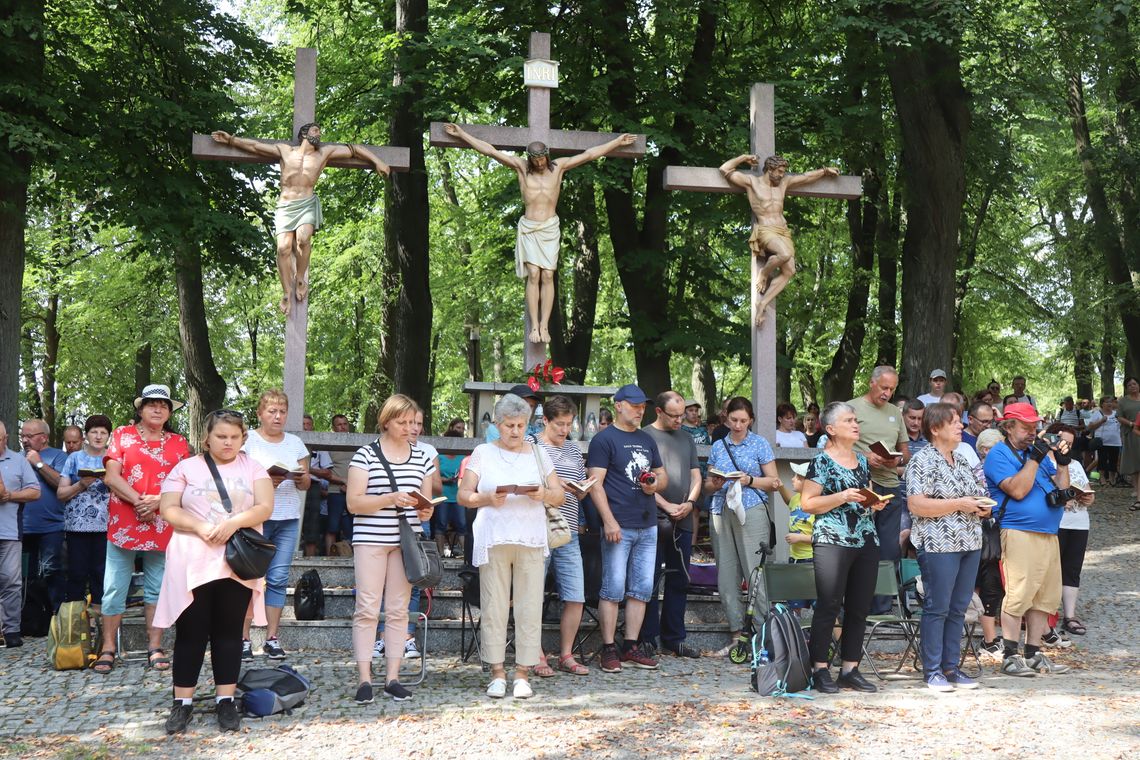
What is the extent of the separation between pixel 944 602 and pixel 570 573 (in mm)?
2309

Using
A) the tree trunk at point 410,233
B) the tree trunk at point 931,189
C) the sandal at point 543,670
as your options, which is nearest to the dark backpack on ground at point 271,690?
the sandal at point 543,670

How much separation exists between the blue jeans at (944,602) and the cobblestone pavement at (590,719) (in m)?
0.26

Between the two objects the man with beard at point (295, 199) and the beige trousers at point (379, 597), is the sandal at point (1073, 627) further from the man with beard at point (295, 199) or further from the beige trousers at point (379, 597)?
the man with beard at point (295, 199)

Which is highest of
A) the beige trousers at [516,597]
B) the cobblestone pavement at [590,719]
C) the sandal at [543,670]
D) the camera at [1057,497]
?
the camera at [1057,497]

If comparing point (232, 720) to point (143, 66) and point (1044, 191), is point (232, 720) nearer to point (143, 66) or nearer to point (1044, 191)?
point (143, 66)

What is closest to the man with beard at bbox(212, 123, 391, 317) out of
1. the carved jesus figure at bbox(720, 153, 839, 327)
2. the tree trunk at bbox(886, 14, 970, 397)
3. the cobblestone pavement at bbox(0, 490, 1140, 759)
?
the carved jesus figure at bbox(720, 153, 839, 327)

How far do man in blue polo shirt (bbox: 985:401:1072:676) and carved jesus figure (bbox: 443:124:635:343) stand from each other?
4293 mm

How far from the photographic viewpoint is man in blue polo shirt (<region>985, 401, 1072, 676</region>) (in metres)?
7.72

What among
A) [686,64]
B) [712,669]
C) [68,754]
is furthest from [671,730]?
[686,64]

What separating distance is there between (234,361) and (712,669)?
2661cm

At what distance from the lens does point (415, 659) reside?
786 centimetres

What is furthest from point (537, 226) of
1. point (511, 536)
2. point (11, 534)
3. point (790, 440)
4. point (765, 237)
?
point (11, 534)

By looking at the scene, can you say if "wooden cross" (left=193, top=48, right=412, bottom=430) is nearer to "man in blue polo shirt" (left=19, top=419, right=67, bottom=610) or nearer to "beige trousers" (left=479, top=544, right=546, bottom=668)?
"man in blue polo shirt" (left=19, top=419, right=67, bottom=610)

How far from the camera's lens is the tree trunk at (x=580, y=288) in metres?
16.7
